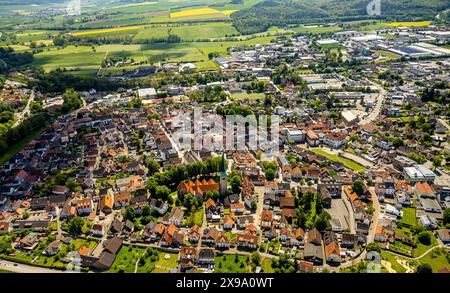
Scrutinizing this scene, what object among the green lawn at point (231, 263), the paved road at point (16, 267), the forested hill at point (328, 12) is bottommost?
the green lawn at point (231, 263)

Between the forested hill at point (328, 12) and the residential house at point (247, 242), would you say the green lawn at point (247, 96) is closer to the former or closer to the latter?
the residential house at point (247, 242)

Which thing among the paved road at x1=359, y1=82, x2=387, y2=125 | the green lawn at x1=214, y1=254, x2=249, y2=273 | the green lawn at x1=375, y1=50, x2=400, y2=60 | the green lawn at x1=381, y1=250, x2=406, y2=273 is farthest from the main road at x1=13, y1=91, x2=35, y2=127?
the green lawn at x1=375, y1=50, x2=400, y2=60

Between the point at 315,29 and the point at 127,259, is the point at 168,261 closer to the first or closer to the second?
the point at 127,259

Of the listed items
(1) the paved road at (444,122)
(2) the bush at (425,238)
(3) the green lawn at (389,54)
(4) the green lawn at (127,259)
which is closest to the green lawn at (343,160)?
(2) the bush at (425,238)

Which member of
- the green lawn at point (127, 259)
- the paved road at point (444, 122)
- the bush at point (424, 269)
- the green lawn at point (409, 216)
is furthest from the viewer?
the paved road at point (444, 122)

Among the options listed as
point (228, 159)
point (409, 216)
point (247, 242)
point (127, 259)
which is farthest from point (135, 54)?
point (409, 216)

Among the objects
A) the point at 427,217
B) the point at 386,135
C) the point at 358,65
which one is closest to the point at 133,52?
the point at 358,65

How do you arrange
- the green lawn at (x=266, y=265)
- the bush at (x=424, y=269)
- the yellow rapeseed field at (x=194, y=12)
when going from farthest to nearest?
1. the yellow rapeseed field at (x=194, y=12)
2. the green lawn at (x=266, y=265)
3. the bush at (x=424, y=269)

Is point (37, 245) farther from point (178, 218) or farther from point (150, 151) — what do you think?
point (150, 151)
